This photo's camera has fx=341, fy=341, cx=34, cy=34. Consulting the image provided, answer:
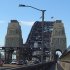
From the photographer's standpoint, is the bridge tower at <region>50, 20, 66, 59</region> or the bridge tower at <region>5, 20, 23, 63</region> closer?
the bridge tower at <region>5, 20, 23, 63</region>

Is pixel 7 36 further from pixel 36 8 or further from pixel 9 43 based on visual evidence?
pixel 36 8

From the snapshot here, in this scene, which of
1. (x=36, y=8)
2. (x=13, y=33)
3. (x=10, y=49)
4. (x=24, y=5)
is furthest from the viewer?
(x=13, y=33)

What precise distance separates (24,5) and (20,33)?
14745 centimetres

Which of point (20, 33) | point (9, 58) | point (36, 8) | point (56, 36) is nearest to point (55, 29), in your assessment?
point (56, 36)

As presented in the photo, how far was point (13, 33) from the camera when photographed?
613ft

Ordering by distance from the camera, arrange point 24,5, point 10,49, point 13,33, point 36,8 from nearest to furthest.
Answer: point 24,5
point 36,8
point 10,49
point 13,33

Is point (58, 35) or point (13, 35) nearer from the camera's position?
point (13, 35)

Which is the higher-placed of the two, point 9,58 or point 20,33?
point 20,33

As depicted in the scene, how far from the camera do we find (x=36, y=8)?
5391 cm

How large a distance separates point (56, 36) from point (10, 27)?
1039 inches

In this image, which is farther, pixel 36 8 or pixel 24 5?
pixel 36 8

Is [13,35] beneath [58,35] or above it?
beneath

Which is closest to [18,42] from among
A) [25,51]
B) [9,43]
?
[9,43]

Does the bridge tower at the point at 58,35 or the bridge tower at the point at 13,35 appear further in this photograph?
the bridge tower at the point at 58,35
